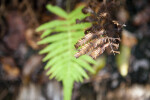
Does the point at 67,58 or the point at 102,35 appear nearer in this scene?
the point at 102,35

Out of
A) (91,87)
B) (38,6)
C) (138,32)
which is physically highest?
(38,6)

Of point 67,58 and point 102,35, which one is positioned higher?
point 67,58

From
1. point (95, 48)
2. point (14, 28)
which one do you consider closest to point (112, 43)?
point (95, 48)

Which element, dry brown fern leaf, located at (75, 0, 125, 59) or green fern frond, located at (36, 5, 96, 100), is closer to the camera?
dry brown fern leaf, located at (75, 0, 125, 59)

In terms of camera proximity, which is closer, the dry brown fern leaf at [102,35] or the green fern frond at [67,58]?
the dry brown fern leaf at [102,35]

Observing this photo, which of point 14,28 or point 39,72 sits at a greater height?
point 14,28

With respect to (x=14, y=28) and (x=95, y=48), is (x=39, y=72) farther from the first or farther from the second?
(x=95, y=48)

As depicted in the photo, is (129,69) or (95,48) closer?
(95,48)

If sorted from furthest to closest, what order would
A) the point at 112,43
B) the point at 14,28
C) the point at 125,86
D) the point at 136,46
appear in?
the point at 14,28 → the point at 136,46 → the point at 125,86 → the point at 112,43

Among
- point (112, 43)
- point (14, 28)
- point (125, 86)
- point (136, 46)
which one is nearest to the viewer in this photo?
point (112, 43)

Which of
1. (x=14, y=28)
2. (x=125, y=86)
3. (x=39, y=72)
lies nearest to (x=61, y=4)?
(x=14, y=28)

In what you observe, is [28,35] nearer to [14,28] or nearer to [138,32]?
[14,28]
